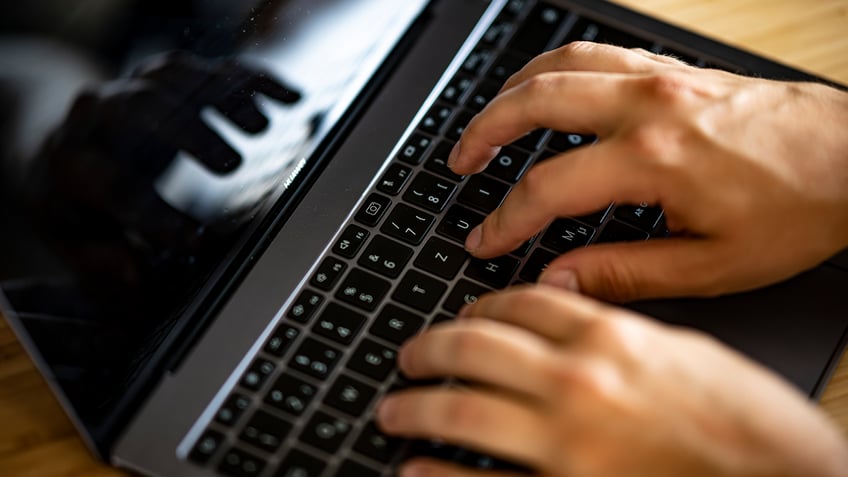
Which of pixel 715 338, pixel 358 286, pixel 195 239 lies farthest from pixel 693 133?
pixel 195 239

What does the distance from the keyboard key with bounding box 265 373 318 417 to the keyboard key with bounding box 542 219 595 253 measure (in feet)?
0.70

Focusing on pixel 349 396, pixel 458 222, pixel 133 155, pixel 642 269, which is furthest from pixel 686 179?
pixel 133 155

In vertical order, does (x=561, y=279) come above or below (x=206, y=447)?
above

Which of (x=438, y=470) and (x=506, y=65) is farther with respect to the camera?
(x=506, y=65)

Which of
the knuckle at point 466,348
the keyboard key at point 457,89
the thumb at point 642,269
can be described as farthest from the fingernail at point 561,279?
the keyboard key at point 457,89

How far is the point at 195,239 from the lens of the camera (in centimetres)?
70

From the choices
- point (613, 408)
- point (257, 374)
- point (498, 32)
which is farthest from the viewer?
point (498, 32)

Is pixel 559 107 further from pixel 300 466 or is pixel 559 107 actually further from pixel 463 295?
pixel 300 466

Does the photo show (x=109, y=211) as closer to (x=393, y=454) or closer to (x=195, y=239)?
(x=195, y=239)

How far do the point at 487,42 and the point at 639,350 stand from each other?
15.2 inches

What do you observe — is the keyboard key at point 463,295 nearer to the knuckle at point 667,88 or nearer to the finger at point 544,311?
the finger at point 544,311

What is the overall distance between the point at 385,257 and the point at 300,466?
18 cm

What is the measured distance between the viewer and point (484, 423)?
558 millimetres

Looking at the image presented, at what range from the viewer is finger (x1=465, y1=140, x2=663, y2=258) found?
2.18 ft
